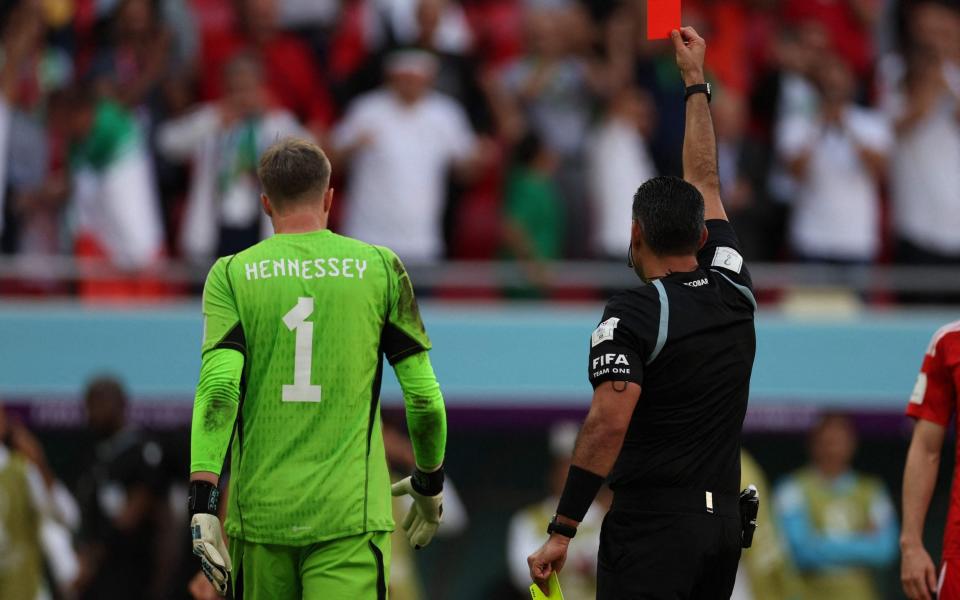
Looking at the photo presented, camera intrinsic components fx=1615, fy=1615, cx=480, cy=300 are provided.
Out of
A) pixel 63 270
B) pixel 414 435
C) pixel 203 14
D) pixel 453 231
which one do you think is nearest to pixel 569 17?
pixel 453 231

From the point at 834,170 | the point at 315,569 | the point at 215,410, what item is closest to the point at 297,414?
the point at 215,410

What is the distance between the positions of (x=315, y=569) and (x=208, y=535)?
0.41m

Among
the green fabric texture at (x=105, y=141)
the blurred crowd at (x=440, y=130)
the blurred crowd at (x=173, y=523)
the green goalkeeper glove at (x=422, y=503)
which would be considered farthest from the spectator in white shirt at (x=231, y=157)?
the green goalkeeper glove at (x=422, y=503)

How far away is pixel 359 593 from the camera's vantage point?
18.8ft

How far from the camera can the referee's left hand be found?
220 inches

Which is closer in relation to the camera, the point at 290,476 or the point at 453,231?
the point at 290,476

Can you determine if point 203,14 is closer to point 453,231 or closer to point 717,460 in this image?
point 453,231

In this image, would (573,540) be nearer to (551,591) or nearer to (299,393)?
(551,591)

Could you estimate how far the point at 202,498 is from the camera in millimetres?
5656

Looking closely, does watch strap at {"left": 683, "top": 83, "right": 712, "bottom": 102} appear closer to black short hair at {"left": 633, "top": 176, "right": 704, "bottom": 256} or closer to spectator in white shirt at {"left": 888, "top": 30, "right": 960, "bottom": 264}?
black short hair at {"left": 633, "top": 176, "right": 704, "bottom": 256}

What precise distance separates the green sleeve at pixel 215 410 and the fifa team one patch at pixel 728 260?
6.01 ft

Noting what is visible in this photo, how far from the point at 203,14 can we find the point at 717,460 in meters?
8.52

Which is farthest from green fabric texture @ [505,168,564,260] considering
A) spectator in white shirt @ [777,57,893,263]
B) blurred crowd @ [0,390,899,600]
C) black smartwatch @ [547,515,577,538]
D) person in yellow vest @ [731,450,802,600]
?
black smartwatch @ [547,515,577,538]

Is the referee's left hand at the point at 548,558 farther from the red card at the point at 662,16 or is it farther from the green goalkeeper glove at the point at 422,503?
the red card at the point at 662,16
